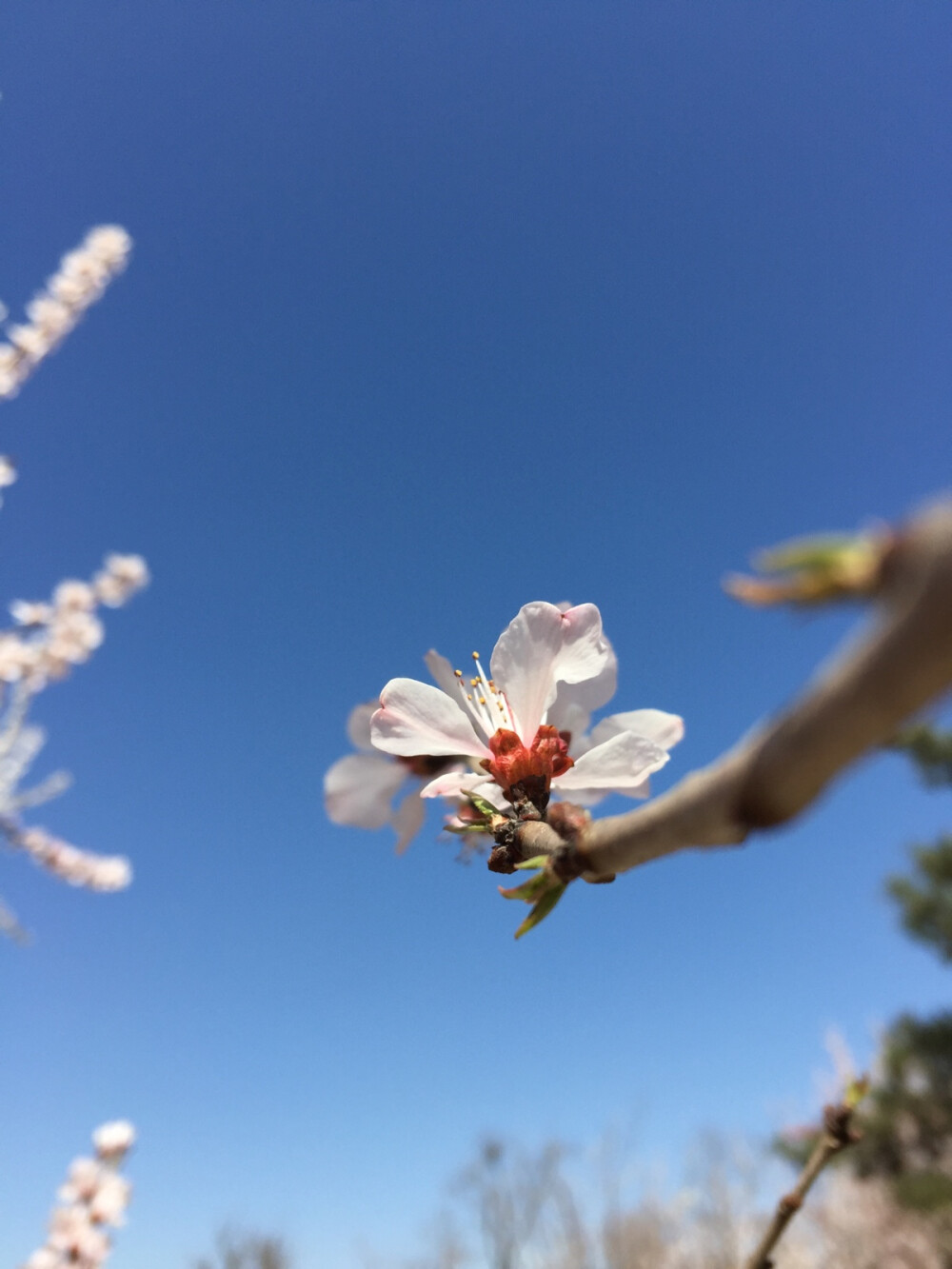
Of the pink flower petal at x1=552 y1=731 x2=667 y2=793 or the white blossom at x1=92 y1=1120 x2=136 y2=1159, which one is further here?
the white blossom at x1=92 y1=1120 x2=136 y2=1159

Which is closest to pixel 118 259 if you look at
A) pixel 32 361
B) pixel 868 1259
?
pixel 32 361

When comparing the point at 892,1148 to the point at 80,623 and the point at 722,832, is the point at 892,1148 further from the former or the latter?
the point at 722,832

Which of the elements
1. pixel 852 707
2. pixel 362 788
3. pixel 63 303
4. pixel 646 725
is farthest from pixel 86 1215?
pixel 63 303

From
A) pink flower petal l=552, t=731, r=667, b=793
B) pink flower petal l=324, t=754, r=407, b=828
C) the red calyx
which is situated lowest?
pink flower petal l=552, t=731, r=667, b=793

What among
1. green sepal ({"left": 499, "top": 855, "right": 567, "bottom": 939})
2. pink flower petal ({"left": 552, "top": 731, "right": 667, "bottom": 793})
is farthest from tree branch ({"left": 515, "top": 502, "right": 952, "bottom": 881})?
pink flower petal ({"left": 552, "top": 731, "right": 667, "bottom": 793})

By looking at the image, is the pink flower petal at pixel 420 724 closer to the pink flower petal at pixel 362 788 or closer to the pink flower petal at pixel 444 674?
the pink flower petal at pixel 444 674

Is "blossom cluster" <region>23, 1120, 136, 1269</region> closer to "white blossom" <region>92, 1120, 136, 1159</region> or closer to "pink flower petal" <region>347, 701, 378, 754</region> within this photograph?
"white blossom" <region>92, 1120, 136, 1159</region>

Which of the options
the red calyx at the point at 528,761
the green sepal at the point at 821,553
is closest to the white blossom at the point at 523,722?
the red calyx at the point at 528,761
